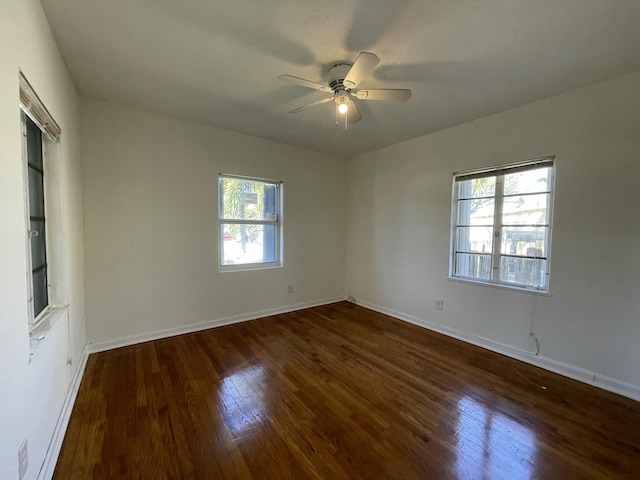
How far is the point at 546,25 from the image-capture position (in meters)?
1.61

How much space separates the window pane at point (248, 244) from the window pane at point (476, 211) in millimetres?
2523

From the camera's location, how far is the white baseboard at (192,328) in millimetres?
2805

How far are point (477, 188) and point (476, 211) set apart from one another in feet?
0.87

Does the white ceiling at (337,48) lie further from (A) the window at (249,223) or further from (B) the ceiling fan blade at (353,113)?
(A) the window at (249,223)

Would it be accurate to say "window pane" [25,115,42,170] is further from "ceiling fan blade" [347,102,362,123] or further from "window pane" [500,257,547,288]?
"window pane" [500,257,547,288]

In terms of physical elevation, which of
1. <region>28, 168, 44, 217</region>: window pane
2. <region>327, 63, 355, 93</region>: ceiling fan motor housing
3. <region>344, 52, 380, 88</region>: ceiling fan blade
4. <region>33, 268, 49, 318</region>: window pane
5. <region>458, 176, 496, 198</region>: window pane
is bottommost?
<region>33, 268, 49, 318</region>: window pane

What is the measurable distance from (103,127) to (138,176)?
54cm

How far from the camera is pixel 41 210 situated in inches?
70.7

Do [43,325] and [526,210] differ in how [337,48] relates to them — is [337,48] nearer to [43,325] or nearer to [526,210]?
[526,210]

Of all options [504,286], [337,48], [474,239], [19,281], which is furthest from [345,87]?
[504,286]

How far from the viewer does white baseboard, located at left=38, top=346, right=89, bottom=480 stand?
1.38m

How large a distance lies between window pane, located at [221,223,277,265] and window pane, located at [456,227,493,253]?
2500mm

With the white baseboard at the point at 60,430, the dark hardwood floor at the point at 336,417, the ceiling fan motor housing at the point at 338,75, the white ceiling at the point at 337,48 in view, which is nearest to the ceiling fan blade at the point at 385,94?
the ceiling fan motor housing at the point at 338,75

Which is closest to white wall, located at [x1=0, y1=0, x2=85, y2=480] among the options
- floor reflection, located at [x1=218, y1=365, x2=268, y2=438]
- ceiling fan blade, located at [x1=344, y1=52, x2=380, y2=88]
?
floor reflection, located at [x1=218, y1=365, x2=268, y2=438]
